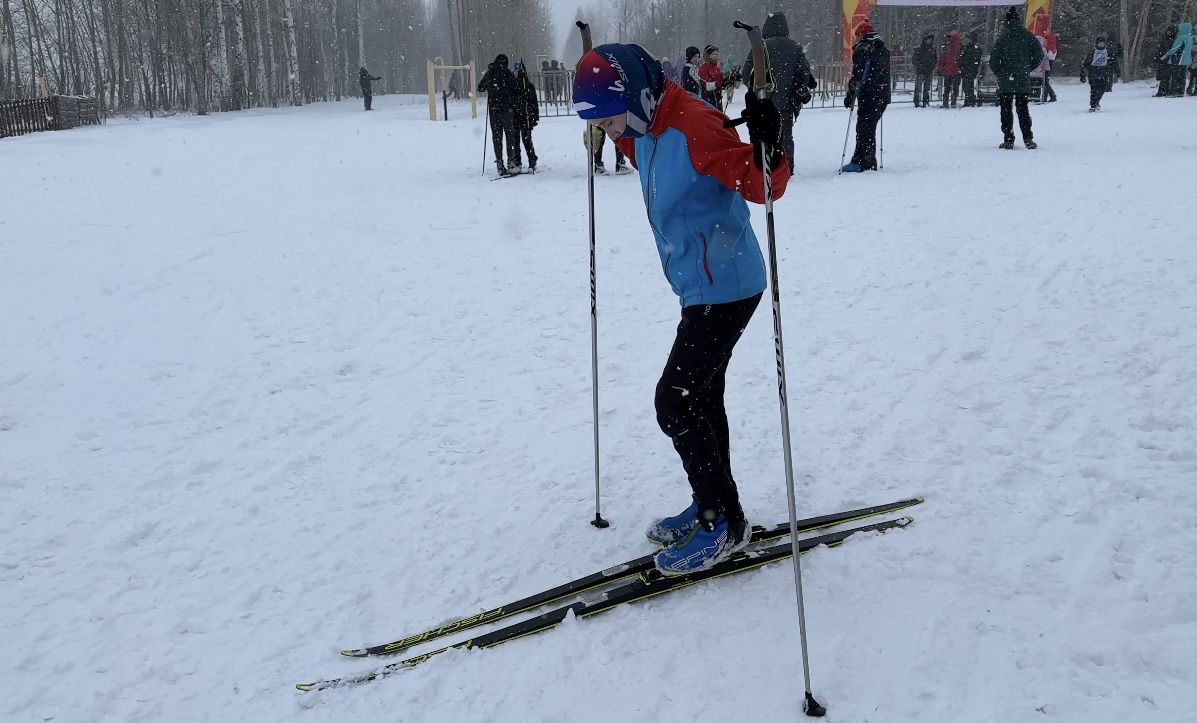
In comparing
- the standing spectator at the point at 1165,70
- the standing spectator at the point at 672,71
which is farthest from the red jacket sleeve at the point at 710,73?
the standing spectator at the point at 1165,70

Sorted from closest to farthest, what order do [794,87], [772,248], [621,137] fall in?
1. [772,248]
2. [621,137]
3. [794,87]

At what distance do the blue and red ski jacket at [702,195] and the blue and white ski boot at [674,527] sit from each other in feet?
3.35

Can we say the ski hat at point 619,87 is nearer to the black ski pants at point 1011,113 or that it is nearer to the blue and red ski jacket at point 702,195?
the blue and red ski jacket at point 702,195

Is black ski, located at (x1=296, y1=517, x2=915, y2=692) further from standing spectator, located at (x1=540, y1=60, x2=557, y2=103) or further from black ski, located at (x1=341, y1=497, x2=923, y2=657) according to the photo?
standing spectator, located at (x1=540, y1=60, x2=557, y2=103)

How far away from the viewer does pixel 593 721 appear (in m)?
2.57

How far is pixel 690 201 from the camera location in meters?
2.82

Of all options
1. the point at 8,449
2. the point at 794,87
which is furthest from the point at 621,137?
the point at 794,87

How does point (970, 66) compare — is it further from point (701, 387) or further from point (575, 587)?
point (575, 587)

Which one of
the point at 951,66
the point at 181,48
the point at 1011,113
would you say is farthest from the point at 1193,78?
the point at 181,48

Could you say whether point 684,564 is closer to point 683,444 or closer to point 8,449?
point 683,444

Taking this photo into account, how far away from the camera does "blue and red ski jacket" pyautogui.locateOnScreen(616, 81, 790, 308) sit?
2.72m

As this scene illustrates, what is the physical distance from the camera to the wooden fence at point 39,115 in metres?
22.1

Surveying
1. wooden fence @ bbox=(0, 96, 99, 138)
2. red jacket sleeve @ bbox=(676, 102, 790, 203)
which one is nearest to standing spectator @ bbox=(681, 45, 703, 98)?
red jacket sleeve @ bbox=(676, 102, 790, 203)

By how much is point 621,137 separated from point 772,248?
861 millimetres
